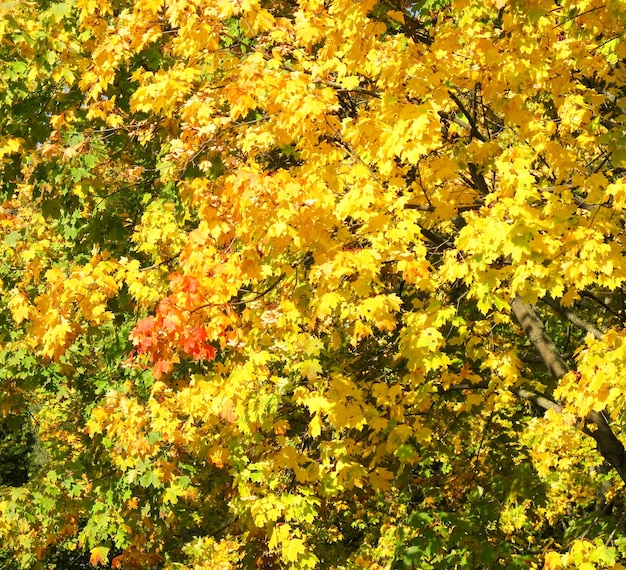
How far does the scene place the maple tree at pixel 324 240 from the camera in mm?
5008

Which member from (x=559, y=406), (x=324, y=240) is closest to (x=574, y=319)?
(x=559, y=406)

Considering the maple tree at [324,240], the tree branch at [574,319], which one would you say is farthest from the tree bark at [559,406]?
the tree branch at [574,319]

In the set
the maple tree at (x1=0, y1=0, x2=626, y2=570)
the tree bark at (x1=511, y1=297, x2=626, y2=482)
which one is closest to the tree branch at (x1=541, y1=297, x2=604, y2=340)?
the maple tree at (x1=0, y1=0, x2=626, y2=570)

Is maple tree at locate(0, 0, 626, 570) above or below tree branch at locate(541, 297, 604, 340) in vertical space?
above

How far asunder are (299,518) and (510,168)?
156 inches

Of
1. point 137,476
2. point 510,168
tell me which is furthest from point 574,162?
point 137,476

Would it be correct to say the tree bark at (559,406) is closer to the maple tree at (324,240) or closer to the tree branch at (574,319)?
the maple tree at (324,240)

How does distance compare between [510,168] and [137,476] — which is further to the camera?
[137,476]

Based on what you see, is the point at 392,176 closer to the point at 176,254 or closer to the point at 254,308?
the point at 254,308

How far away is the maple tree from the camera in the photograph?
5008 millimetres

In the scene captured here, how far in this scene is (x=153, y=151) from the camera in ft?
30.3

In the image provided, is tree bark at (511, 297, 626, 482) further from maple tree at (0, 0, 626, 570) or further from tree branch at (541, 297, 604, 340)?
tree branch at (541, 297, 604, 340)

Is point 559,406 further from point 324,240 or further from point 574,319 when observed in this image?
point 324,240

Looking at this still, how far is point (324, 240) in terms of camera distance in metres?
5.11
